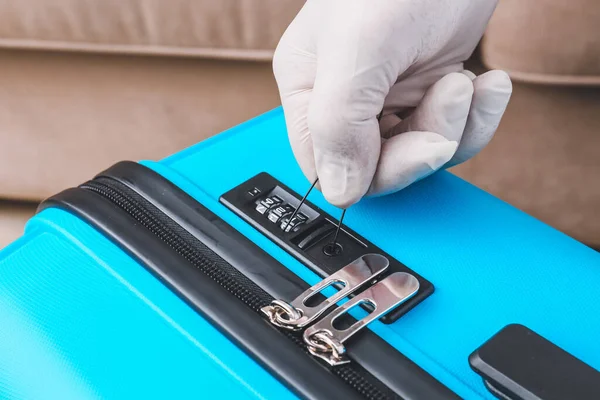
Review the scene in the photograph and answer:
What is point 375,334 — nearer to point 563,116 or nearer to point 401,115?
point 401,115

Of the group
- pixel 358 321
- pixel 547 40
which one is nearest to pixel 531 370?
pixel 358 321

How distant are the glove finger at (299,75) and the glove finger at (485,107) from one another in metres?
0.14

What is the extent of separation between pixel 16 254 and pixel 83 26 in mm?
434

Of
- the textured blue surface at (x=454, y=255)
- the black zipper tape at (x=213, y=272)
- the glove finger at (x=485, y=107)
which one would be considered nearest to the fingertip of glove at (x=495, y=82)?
the glove finger at (x=485, y=107)

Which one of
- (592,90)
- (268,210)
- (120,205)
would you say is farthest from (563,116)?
(120,205)

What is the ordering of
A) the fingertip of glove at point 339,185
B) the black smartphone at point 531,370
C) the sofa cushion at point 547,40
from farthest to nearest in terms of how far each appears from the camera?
the sofa cushion at point 547,40 → the fingertip of glove at point 339,185 → the black smartphone at point 531,370

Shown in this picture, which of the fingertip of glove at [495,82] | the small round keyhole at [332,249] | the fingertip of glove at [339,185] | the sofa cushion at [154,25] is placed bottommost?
the small round keyhole at [332,249]

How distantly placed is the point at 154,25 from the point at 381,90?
47cm

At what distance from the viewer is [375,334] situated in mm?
461

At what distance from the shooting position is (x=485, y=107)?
529mm

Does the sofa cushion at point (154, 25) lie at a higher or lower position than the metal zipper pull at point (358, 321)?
higher

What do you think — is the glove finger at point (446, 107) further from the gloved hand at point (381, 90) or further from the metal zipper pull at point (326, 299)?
the metal zipper pull at point (326, 299)

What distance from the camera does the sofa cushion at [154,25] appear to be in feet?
2.69

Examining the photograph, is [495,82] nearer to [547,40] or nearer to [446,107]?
[446,107]
